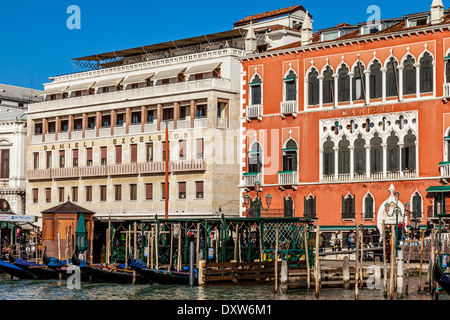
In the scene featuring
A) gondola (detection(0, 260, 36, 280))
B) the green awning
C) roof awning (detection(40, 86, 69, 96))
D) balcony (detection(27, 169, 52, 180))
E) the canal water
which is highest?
roof awning (detection(40, 86, 69, 96))

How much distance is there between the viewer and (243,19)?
61.4m

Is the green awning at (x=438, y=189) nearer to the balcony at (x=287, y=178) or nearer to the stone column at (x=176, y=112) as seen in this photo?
the balcony at (x=287, y=178)

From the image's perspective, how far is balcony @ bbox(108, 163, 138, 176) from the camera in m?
59.0

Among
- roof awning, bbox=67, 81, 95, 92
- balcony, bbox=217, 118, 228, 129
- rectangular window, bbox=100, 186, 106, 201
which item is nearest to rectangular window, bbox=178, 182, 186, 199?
balcony, bbox=217, 118, 228, 129

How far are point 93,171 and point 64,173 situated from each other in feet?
8.23

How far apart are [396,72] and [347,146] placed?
425 centimetres

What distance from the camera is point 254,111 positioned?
52.2 meters

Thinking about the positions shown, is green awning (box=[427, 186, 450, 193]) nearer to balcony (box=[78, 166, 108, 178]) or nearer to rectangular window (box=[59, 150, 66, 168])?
balcony (box=[78, 166, 108, 178])

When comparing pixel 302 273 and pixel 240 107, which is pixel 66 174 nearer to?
pixel 240 107

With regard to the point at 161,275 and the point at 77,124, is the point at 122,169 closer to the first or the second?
the point at 77,124

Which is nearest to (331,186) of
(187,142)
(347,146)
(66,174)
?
(347,146)

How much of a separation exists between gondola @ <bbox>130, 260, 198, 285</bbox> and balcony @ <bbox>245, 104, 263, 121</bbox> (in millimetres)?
14534

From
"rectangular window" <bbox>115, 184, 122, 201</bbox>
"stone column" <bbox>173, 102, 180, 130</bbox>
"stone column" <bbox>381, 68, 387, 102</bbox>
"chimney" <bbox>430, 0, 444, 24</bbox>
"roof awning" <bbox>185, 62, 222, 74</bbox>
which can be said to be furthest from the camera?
"rectangular window" <bbox>115, 184, 122, 201</bbox>
